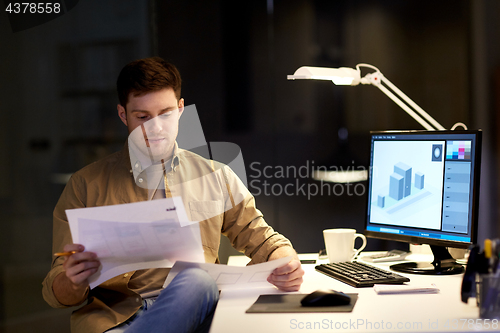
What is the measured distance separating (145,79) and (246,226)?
0.62 meters

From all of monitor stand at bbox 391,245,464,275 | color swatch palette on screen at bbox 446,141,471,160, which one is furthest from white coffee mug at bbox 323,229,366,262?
color swatch palette on screen at bbox 446,141,471,160

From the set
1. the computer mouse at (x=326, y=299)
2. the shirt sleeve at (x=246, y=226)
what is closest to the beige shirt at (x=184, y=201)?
the shirt sleeve at (x=246, y=226)

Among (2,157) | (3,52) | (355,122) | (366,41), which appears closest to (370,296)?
(355,122)

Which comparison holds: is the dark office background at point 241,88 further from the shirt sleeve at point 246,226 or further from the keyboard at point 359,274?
the keyboard at point 359,274

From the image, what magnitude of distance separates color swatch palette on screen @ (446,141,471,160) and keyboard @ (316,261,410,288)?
0.43 m

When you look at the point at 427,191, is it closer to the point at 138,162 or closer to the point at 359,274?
the point at 359,274

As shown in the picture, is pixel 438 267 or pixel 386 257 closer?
pixel 438 267

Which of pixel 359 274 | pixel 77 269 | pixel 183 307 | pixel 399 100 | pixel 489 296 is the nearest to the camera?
pixel 489 296

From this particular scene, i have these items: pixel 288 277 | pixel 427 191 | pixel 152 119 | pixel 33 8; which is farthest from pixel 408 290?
pixel 33 8

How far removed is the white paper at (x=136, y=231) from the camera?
1029 millimetres

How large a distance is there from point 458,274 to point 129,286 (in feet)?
3.38

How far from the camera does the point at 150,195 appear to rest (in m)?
1.53

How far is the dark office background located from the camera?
2119mm

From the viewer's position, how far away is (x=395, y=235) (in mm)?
1542
